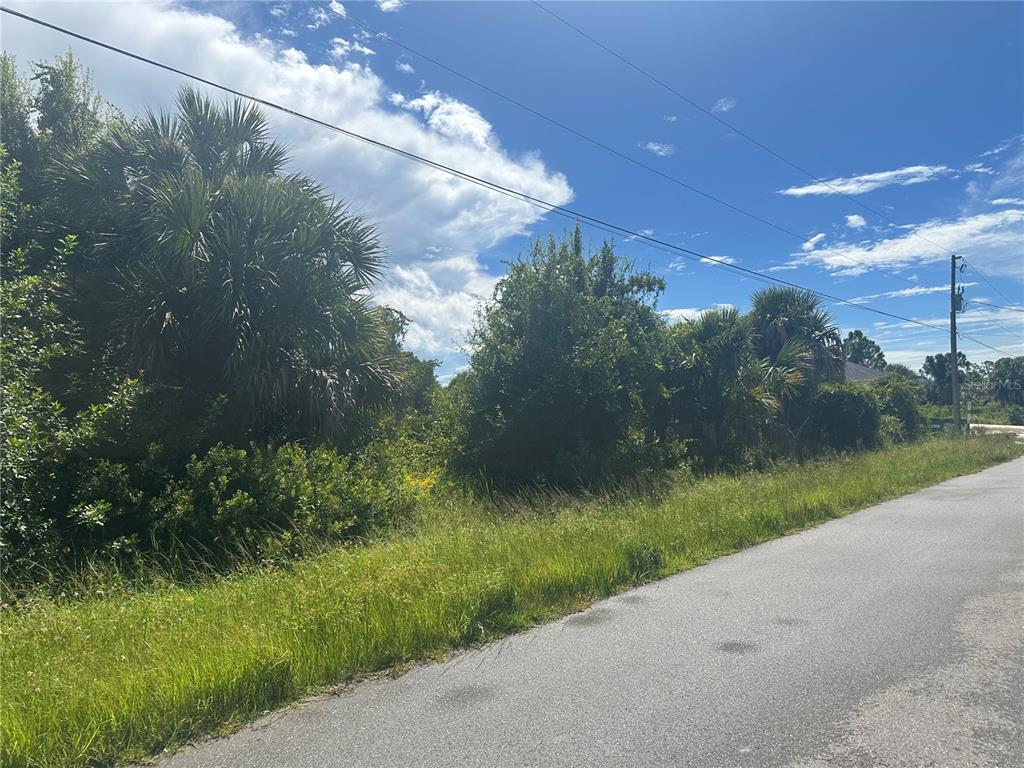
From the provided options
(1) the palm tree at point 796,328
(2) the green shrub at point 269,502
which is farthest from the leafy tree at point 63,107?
(1) the palm tree at point 796,328

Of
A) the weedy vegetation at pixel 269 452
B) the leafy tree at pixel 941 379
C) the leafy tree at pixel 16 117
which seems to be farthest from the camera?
the leafy tree at pixel 941 379

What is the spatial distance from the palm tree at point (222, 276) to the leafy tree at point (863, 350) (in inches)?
2897

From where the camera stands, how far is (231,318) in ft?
30.5

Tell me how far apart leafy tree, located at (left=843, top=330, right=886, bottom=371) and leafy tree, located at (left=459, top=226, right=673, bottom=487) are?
68625 mm


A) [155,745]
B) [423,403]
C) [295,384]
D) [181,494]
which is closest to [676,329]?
[423,403]

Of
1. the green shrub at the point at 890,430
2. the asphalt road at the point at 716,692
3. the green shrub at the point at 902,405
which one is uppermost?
the green shrub at the point at 902,405

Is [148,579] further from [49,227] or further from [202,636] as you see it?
[49,227]

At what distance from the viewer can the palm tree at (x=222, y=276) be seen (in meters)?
9.35

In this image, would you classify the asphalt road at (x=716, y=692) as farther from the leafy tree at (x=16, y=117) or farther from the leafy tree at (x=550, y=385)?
the leafy tree at (x=16, y=117)

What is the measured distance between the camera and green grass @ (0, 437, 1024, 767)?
3215mm

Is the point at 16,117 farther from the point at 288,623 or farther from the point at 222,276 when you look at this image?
the point at 288,623

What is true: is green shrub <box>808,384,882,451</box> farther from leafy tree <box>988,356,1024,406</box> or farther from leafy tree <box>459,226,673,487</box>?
leafy tree <box>988,356,1024,406</box>

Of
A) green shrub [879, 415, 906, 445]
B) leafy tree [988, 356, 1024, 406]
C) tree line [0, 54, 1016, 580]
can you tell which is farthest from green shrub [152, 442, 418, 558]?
leafy tree [988, 356, 1024, 406]

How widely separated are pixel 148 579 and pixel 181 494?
3.67 feet
